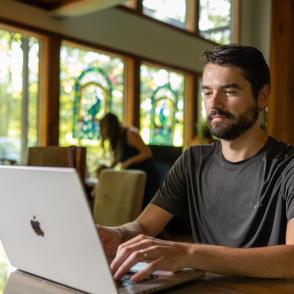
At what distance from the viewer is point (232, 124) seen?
4.01 ft

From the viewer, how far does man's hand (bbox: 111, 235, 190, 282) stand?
2.75ft

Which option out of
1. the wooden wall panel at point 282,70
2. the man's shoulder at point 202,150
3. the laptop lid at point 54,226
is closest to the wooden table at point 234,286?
the laptop lid at point 54,226

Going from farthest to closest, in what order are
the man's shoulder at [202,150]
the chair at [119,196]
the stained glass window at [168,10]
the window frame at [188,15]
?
the stained glass window at [168,10]
the window frame at [188,15]
the chair at [119,196]
the man's shoulder at [202,150]

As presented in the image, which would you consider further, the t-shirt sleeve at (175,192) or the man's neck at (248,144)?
the t-shirt sleeve at (175,192)

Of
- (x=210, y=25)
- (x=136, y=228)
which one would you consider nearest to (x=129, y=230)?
(x=136, y=228)

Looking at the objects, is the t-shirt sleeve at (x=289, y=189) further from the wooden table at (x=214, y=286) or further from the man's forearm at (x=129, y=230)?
the man's forearm at (x=129, y=230)

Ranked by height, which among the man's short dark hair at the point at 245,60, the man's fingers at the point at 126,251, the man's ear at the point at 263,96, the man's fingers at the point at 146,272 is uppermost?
the man's short dark hair at the point at 245,60

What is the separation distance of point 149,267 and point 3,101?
11.8ft

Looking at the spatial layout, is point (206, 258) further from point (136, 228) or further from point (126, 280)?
point (136, 228)

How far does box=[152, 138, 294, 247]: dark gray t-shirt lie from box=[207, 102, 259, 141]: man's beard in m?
0.08

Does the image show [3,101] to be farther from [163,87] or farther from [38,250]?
[38,250]

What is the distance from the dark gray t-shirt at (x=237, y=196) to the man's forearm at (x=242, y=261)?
0.59 feet

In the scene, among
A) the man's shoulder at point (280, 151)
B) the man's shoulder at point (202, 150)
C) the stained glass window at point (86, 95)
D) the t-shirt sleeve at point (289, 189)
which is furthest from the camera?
the stained glass window at point (86, 95)

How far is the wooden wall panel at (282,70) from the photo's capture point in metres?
1.96
